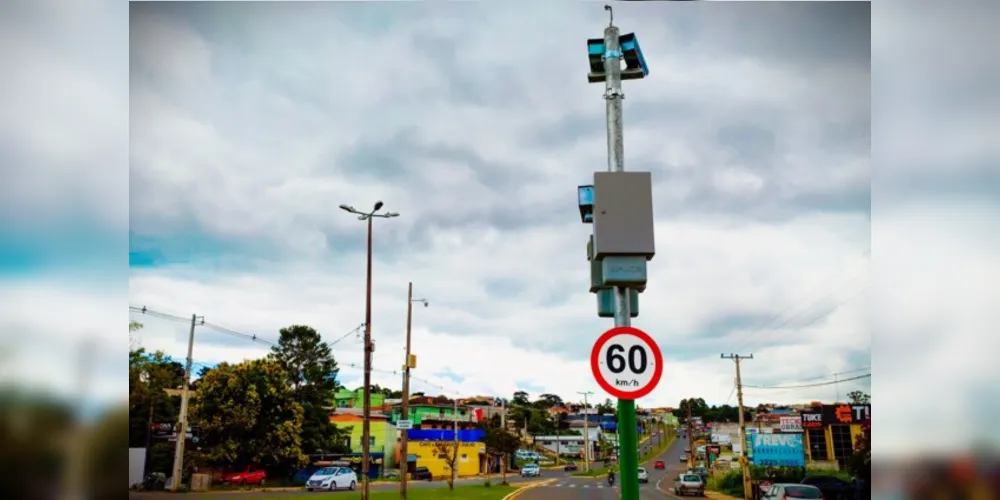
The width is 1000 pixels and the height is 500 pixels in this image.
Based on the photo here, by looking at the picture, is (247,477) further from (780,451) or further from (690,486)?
(780,451)

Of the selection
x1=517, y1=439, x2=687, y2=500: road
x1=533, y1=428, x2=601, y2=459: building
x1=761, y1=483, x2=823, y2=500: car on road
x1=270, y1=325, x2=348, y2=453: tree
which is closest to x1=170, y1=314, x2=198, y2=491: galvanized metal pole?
x1=517, y1=439, x2=687, y2=500: road

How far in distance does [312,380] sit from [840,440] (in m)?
37.2

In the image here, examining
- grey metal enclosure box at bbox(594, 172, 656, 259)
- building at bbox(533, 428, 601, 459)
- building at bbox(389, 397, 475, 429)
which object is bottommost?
building at bbox(533, 428, 601, 459)

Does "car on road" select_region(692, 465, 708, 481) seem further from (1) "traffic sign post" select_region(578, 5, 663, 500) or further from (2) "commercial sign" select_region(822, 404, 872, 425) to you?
(1) "traffic sign post" select_region(578, 5, 663, 500)

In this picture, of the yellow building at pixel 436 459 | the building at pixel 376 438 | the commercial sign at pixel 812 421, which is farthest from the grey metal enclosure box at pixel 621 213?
the yellow building at pixel 436 459

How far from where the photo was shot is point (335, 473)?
111 ft

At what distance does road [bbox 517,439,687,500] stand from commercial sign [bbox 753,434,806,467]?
19.3 ft

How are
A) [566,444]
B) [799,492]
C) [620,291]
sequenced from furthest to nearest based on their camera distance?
[566,444]
[799,492]
[620,291]

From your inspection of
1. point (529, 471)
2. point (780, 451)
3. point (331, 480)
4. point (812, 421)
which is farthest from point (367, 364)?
point (529, 471)

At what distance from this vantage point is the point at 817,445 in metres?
38.9

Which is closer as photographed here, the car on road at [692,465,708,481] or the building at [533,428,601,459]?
the car on road at [692,465,708,481]

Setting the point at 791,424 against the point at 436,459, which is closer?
the point at 791,424

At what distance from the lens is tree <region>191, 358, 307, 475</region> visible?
110ft

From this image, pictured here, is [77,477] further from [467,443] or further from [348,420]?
[467,443]
